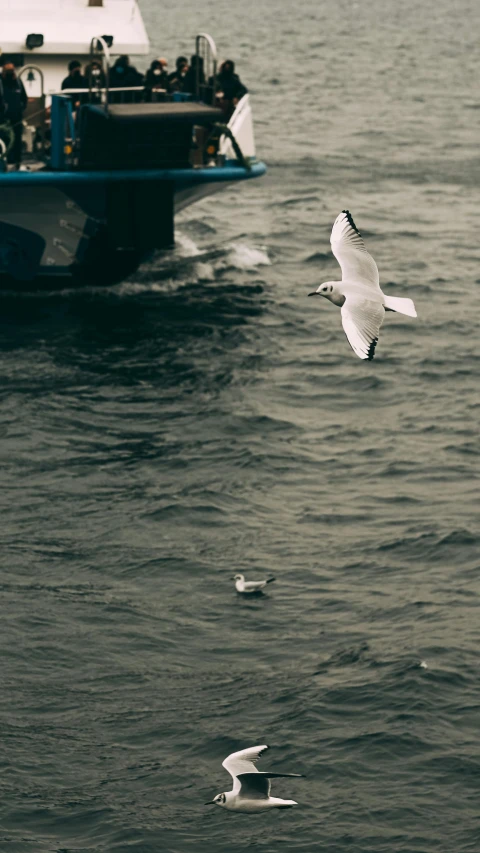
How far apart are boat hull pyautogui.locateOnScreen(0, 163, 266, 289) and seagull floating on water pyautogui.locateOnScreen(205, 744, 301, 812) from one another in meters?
14.4

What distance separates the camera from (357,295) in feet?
44.1

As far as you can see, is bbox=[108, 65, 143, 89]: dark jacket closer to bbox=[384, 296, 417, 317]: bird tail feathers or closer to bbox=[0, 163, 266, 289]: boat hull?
bbox=[0, 163, 266, 289]: boat hull

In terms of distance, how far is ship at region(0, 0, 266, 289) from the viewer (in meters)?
26.0

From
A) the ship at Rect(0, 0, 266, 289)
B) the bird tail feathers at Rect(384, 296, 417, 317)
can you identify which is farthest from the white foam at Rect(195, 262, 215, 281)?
the bird tail feathers at Rect(384, 296, 417, 317)

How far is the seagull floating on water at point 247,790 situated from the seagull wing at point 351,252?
398 centimetres

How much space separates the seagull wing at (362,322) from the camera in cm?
1184

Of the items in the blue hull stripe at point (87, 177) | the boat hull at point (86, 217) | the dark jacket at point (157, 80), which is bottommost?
the boat hull at point (86, 217)

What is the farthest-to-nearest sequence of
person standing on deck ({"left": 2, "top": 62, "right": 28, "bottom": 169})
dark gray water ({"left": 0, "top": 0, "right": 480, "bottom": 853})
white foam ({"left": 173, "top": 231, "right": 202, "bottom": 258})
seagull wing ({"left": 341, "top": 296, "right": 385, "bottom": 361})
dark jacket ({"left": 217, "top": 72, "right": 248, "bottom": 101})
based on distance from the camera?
white foam ({"left": 173, "top": 231, "right": 202, "bottom": 258}) < dark jacket ({"left": 217, "top": 72, "right": 248, "bottom": 101}) < person standing on deck ({"left": 2, "top": 62, "right": 28, "bottom": 169}) < dark gray water ({"left": 0, "top": 0, "right": 480, "bottom": 853}) < seagull wing ({"left": 341, "top": 296, "right": 385, "bottom": 361})

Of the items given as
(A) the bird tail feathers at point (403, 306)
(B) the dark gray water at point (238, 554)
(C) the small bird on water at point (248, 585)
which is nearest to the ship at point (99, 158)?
(B) the dark gray water at point (238, 554)

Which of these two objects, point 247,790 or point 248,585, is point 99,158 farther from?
point 247,790

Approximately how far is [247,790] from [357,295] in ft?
13.6

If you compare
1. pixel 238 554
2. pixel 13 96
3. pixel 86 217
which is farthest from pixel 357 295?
pixel 86 217

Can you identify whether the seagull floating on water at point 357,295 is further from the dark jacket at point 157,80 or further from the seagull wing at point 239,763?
the dark jacket at point 157,80

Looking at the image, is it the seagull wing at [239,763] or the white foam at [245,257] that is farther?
the white foam at [245,257]
